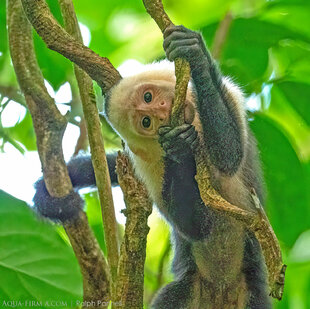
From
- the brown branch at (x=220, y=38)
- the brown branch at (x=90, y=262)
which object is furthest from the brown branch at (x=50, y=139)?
the brown branch at (x=220, y=38)

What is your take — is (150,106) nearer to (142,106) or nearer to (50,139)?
(142,106)

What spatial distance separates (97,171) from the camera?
9.93 ft

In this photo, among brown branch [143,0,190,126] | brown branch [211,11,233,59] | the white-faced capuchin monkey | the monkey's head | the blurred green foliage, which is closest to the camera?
brown branch [143,0,190,126]

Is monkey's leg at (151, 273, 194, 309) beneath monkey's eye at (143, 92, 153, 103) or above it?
beneath

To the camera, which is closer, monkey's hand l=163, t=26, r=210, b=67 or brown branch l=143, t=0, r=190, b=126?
brown branch l=143, t=0, r=190, b=126

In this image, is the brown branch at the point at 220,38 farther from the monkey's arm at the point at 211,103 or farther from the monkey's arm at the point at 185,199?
the monkey's arm at the point at 185,199

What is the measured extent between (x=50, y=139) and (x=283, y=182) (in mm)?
1538

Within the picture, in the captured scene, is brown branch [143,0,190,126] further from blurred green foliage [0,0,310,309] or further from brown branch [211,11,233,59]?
brown branch [211,11,233,59]

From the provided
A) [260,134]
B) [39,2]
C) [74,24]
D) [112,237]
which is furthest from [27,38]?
[260,134]

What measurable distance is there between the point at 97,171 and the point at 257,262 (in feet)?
4.50

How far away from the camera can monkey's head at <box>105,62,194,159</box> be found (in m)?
3.29

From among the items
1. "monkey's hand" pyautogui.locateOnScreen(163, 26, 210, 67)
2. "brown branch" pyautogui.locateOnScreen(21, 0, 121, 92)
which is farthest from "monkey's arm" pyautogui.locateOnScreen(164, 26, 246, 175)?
"brown branch" pyautogui.locateOnScreen(21, 0, 121, 92)

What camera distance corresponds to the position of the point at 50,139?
3.33 meters

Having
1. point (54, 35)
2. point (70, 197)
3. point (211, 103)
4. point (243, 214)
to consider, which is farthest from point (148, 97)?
point (243, 214)
